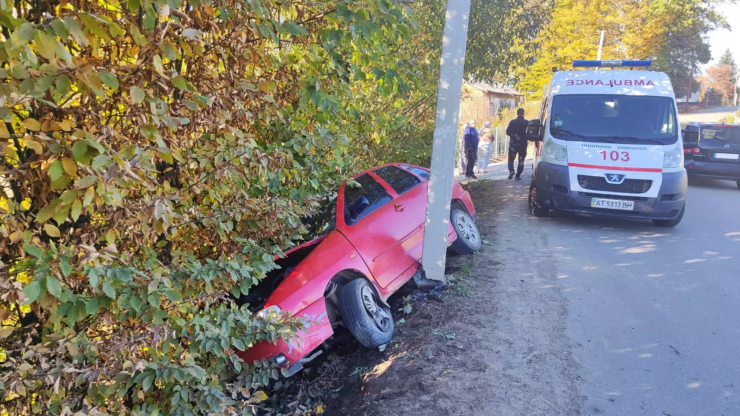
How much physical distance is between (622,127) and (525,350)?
546 cm

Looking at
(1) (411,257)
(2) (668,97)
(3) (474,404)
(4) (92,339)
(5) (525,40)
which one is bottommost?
(3) (474,404)

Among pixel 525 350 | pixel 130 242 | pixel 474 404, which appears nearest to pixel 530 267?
pixel 525 350

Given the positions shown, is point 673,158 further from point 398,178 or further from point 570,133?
point 398,178

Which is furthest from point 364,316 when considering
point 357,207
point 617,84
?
point 617,84

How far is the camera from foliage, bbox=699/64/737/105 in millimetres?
72625

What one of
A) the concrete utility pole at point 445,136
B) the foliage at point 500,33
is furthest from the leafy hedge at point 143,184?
the foliage at point 500,33

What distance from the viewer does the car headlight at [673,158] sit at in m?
7.39

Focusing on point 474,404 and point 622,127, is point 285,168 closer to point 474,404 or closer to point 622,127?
point 474,404

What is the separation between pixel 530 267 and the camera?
20.1 feet

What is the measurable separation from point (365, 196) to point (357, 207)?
1.03 feet

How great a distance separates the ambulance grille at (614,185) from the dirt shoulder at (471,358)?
7.19 feet

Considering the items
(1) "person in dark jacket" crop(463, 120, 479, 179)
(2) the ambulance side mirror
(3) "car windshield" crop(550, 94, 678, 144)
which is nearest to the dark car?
(2) the ambulance side mirror

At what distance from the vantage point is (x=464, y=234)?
6.46 meters

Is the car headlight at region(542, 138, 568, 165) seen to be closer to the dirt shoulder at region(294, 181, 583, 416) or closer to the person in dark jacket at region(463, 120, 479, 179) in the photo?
the dirt shoulder at region(294, 181, 583, 416)
